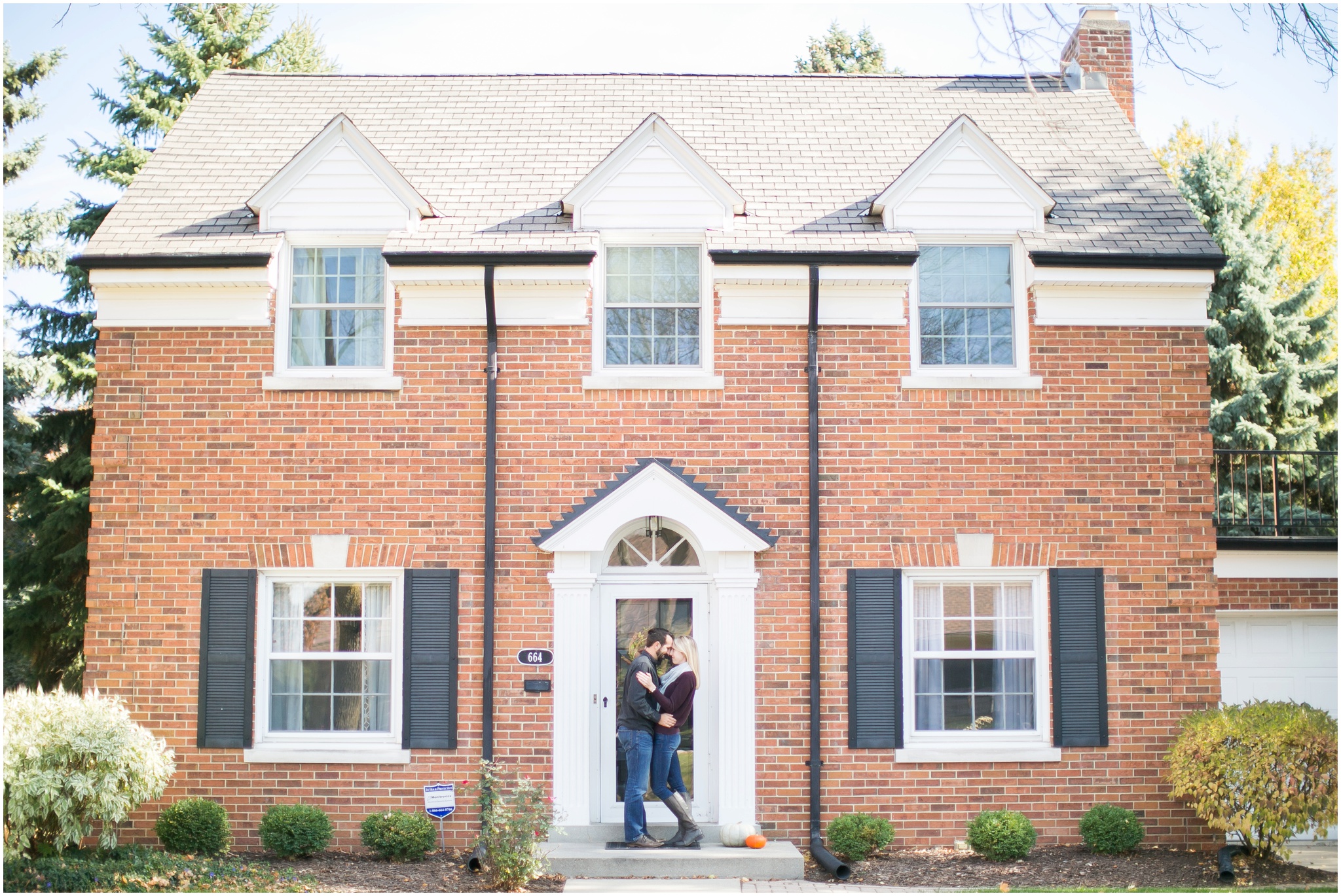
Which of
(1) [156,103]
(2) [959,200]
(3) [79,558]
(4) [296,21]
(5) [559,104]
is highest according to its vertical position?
(4) [296,21]

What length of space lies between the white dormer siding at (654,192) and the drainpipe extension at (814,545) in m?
1.22

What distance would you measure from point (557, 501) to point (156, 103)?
12.5 m

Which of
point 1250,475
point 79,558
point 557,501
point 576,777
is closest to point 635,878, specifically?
point 576,777

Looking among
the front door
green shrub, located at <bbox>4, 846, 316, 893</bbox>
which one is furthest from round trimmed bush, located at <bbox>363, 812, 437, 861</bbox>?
the front door

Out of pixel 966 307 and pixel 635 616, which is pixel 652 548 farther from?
pixel 966 307

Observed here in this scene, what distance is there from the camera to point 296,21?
21.0 metres

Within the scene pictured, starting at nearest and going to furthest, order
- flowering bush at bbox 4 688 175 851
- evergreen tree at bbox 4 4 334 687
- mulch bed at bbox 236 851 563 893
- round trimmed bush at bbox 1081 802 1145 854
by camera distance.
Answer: flowering bush at bbox 4 688 175 851
mulch bed at bbox 236 851 563 893
round trimmed bush at bbox 1081 802 1145 854
evergreen tree at bbox 4 4 334 687

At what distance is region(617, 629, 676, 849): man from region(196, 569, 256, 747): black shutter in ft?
11.5

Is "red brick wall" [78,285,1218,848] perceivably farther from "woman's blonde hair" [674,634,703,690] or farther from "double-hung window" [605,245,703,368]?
"woman's blonde hair" [674,634,703,690]

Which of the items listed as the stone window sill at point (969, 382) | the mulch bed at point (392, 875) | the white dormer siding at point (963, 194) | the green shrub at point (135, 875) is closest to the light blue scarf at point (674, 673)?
the mulch bed at point (392, 875)

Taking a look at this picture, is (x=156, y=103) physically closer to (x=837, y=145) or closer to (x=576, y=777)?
(x=837, y=145)

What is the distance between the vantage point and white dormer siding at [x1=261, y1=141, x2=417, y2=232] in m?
10.6

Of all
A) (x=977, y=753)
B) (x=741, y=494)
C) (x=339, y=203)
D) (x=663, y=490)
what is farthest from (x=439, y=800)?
(x=339, y=203)

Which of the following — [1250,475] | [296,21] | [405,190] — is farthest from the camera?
[296,21]
